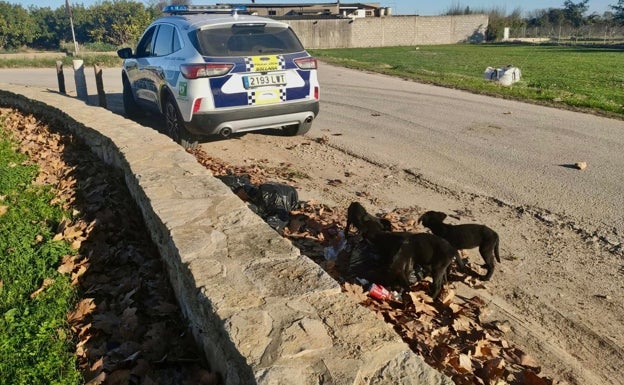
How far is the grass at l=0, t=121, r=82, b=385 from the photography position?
112 inches

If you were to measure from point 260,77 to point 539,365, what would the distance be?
207 inches

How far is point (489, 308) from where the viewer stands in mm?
3783

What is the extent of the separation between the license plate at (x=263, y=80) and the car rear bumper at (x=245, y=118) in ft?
1.01

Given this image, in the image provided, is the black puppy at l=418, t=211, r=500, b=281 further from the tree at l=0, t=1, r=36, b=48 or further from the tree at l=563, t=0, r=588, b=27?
the tree at l=563, t=0, r=588, b=27

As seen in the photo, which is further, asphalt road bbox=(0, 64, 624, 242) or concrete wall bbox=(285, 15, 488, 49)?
concrete wall bbox=(285, 15, 488, 49)

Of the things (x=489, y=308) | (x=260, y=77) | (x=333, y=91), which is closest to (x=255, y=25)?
(x=260, y=77)

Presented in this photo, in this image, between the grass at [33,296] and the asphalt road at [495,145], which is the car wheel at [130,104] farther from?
the grass at [33,296]

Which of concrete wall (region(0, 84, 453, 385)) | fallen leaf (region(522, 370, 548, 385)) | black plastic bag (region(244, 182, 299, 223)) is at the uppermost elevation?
concrete wall (region(0, 84, 453, 385))

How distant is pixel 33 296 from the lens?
3.58m

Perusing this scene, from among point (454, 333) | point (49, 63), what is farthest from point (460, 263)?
point (49, 63)

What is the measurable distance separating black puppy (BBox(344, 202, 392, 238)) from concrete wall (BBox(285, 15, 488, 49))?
41.9 meters

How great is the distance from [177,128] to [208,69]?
3.90 ft

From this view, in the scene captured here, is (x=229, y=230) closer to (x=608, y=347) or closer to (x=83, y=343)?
(x=83, y=343)

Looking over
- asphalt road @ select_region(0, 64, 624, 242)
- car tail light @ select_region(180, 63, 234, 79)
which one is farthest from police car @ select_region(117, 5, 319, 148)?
asphalt road @ select_region(0, 64, 624, 242)
